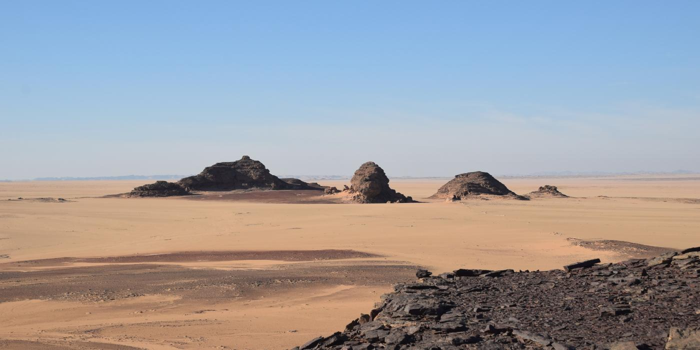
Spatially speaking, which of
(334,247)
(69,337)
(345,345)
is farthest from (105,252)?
(345,345)

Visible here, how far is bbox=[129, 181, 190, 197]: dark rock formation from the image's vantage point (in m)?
60.3

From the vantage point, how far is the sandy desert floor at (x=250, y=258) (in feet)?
36.0

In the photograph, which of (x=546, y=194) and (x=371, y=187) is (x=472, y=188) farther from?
(x=371, y=187)

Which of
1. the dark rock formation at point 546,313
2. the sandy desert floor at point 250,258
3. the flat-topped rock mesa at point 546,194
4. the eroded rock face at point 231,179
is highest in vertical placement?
the eroded rock face at point 231,179

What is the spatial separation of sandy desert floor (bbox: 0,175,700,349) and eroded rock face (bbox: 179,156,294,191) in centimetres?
2144

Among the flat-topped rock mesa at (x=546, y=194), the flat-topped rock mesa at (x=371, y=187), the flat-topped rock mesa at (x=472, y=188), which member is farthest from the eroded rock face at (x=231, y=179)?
the flat-topped rock mesa at (x=546, y=194)

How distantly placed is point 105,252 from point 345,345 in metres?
17.8

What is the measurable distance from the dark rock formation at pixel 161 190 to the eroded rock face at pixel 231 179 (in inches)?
65.3

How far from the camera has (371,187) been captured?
46.5 meters

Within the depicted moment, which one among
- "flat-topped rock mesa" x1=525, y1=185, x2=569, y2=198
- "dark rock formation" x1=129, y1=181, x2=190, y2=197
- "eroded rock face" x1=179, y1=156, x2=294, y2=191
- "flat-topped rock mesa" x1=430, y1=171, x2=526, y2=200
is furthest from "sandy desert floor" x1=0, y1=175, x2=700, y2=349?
"eroded rock face" x1=179, y1=156, x2=294, y2=191

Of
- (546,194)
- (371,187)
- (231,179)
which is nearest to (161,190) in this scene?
(231,179)

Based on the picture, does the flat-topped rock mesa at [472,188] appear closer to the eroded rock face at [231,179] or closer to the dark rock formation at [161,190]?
the eroded rock face at [231,179]

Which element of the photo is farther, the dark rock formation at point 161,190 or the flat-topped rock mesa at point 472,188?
the dark rock formation at point 161,190

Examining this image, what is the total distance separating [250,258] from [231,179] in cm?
4514
